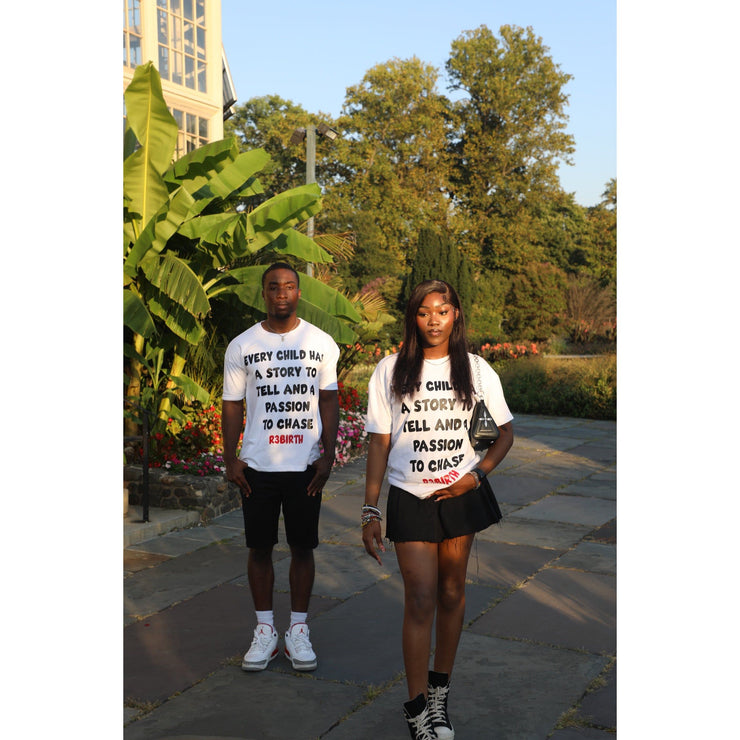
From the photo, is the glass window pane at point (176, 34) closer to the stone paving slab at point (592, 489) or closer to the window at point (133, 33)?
the window at point (133, 33)

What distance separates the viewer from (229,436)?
4320mm

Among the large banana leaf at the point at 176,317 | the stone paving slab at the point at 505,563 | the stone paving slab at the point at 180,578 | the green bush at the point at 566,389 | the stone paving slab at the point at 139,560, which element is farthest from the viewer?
the green bush at the point at 566,389

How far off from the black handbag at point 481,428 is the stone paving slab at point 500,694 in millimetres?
1239

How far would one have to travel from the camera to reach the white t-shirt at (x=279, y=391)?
13.7 feet

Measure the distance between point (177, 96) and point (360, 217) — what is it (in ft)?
58.4

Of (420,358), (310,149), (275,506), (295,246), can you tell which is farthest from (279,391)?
(310,149)

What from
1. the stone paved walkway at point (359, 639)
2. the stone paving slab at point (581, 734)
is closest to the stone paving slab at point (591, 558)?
the stone paved walkway at point (359, 639)

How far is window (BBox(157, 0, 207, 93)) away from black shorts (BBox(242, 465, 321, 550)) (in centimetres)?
1451

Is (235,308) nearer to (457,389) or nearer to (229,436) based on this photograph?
(229,436)

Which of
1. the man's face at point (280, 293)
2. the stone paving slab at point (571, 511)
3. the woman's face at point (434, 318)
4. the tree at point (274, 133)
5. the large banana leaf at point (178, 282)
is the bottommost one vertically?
the stone paving slab at point (571, 511)

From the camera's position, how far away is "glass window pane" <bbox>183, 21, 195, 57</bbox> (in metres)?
17.7

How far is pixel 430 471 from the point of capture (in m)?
3.42

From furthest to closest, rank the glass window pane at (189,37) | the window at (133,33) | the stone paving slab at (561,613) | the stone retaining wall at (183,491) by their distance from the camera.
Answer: the glass window pane at (189,37), the window at (133,33), the stone retaining wall at (183,491), the stone paving slab at (561,613)
